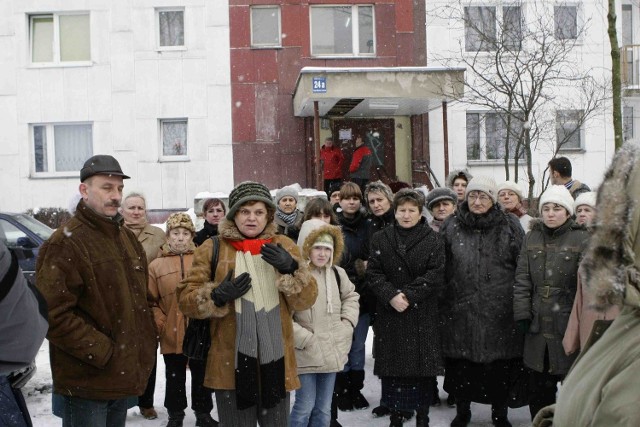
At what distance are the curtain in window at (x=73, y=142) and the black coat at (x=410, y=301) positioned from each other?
41.9 feet

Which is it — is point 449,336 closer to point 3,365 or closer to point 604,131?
point 3,365

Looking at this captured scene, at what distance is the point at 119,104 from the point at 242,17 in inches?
139

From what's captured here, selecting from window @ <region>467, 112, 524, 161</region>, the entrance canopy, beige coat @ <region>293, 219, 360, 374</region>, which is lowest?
beige coat @ <region>293, 219, 360, 374</region>

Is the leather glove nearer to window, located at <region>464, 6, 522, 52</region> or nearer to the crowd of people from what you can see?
the crowd of people

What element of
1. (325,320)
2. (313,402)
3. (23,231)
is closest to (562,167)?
(325,320)

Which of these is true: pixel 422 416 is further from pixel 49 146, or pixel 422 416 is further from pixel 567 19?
pixel 567 19

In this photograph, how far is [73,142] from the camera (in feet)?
54.2

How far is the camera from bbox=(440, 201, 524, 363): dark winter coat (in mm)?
5312

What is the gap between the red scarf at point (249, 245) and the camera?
3.93 meters

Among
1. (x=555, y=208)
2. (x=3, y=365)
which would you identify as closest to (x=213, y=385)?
(x=3, y=365)

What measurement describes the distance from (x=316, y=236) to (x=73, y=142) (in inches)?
521

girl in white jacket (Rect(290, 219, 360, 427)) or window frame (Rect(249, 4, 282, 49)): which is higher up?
window frame (Rect(249, 4, 282, 49))

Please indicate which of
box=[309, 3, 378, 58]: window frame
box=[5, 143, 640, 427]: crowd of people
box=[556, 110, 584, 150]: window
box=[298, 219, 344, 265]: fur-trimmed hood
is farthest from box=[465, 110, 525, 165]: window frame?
box=[298, 219, 344, 265]: fur-trimmed hood

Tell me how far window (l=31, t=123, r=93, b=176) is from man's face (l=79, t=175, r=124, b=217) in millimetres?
13496
